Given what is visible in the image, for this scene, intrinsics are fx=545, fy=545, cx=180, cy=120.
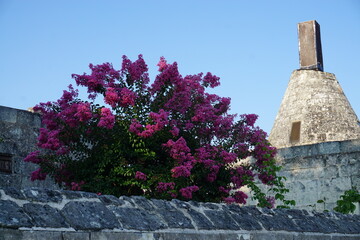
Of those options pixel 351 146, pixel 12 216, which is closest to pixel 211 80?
pixel 351 146

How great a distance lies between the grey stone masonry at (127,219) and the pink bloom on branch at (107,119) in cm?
208

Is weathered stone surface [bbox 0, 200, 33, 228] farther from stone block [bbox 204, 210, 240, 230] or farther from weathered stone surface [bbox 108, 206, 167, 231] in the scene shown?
stone block [bbox 204, 210, 240, 230]

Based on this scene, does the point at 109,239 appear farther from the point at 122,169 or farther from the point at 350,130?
the point at 350,130

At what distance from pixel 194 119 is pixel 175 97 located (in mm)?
362

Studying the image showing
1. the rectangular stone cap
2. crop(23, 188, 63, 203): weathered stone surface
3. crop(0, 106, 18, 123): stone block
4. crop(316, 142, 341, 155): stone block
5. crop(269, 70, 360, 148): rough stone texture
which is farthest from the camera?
the rectangular stone cap

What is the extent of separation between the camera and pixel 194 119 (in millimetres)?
6609

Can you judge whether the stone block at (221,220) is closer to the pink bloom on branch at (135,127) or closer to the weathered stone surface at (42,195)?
the weathered stone surface at (42,195)

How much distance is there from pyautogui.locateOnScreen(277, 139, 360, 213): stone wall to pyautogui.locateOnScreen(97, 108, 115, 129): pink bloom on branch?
5.06 m

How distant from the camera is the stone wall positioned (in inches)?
376

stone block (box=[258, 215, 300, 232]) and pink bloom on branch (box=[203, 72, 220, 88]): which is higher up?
pink bloom on branch (box=[203, 72, 220, 88])

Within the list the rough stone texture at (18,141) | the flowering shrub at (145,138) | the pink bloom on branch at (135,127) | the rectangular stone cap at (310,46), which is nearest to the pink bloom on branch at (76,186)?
the flowering shrub at (145,138)

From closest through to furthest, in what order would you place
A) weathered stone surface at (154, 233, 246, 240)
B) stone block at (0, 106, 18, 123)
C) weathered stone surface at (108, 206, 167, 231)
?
weathered stone surface at (108, 206, 167, 231)
weathered stone surface at (154, 233, 246, 240)
stone block at (0, 106, 18, 123)

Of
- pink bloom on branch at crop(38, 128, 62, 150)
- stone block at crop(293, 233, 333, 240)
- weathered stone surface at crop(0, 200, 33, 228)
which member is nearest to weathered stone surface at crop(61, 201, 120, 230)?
weathered stone surface at crop(0, 200, 33, 228)

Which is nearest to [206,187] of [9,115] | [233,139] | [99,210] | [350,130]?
[233,139]
